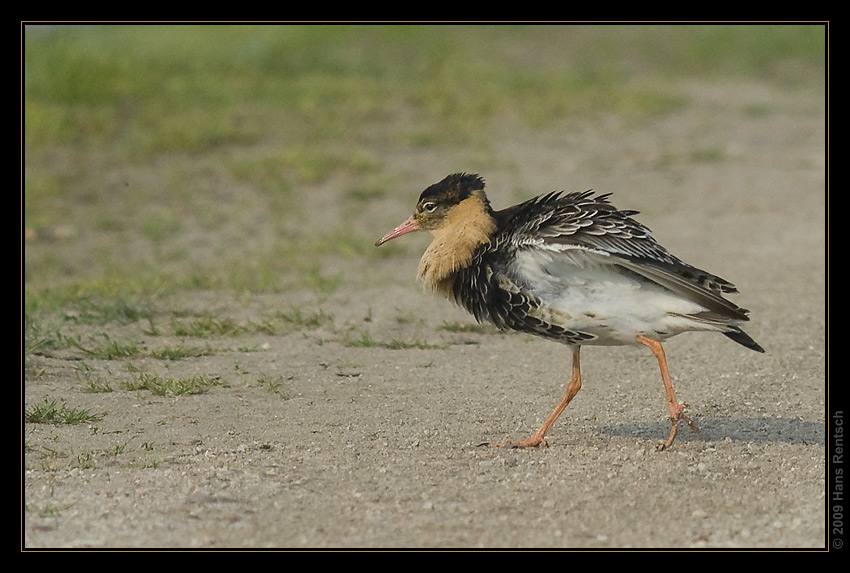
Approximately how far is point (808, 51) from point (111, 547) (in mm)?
16142

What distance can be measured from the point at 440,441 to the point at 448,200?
136 cm

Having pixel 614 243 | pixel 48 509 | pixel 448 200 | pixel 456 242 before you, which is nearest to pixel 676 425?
pixel 614 243

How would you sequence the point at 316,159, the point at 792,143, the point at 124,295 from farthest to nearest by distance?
the point at 792,143, the point at 316,159, the point at 124,295

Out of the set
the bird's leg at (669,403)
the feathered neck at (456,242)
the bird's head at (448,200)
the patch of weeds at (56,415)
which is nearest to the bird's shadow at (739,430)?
the bird's leg at (669,403)

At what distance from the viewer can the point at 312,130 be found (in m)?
14.3

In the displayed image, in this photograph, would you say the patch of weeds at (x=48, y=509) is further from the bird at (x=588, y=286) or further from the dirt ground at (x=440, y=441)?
the bird at (x=588, y=286)

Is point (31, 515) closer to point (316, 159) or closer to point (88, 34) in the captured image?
point (316, 159)

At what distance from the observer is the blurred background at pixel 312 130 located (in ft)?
35.0

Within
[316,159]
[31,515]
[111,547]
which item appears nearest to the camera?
[111,547]

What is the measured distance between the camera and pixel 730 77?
17.6 m

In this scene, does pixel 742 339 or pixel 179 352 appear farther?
pixel 179 352

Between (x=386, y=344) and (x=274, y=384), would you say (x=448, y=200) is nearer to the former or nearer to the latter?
(x=274, y=384)

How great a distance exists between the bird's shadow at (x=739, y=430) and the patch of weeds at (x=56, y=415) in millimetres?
2640
